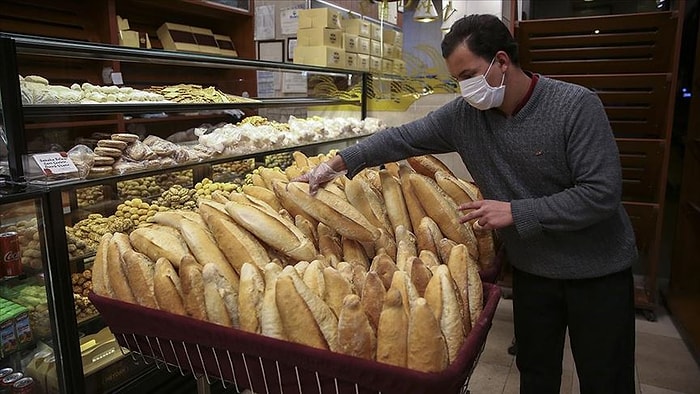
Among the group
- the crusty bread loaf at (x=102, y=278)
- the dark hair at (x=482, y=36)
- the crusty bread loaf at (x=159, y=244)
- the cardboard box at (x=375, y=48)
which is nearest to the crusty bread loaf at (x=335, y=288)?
the crusty bread loaf at (x=159, y=244)

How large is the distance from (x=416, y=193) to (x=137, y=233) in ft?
2.44

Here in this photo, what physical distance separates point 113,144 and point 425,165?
1021 mm

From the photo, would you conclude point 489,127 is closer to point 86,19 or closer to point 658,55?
point 658,55

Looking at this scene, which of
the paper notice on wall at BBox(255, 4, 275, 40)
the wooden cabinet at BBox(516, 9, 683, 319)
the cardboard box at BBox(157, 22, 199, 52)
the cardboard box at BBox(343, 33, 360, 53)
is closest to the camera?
the wooden cabinet at BBox(516, 9, 683, 319)

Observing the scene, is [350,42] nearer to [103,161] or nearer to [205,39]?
[205,39]

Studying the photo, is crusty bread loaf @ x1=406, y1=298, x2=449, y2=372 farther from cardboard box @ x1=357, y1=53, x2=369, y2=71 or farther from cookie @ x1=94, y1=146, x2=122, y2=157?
cardboard box @ x1=357, y1=53, x2=369, y2=71

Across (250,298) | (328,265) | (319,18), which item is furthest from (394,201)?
(319,18)

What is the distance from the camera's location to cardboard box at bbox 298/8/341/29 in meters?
3.23

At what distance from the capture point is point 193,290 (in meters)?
1.01

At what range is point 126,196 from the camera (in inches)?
75.0

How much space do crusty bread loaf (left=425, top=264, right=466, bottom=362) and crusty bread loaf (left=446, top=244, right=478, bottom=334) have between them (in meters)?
0.02

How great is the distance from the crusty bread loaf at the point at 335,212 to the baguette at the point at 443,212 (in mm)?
196

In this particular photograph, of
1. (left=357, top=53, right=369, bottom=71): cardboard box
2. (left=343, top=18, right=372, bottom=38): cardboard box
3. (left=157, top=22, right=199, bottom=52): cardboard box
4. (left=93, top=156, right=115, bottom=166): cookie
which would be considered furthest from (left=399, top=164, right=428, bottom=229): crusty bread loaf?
(left=157, top=22, right=199, bottom=52): cardboard box

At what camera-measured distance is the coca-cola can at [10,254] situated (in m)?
1.35
